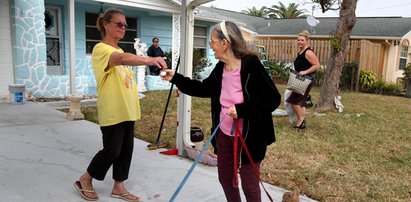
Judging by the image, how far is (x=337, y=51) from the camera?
873 centimetres

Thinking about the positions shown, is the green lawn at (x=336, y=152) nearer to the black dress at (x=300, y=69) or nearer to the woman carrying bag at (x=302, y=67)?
the woman carrying bag at (x=302, y=67)

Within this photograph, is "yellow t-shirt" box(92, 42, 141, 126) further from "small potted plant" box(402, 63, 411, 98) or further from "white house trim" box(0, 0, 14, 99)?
"small potted plant" box(402, 63, 411, 98)

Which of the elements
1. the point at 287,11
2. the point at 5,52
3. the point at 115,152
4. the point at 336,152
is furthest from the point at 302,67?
the point at 287,11

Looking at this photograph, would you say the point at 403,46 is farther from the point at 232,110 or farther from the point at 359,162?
the point at 232,110

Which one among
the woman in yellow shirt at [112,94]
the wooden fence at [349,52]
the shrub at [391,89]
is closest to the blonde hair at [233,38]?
the woman in yellow shirt at [112,94]

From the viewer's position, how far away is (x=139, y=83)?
37.1ft

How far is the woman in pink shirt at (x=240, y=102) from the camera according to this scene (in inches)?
95.8

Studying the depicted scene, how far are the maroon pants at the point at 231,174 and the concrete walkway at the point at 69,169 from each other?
70 centimetres

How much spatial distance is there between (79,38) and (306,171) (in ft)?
26.5

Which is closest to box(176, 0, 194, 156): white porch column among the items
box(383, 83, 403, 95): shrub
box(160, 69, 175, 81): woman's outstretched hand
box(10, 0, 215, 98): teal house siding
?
box(160, 69, 175, 81): woman's outstretched hand

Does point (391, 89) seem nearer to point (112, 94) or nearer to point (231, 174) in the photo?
point (231, 174)

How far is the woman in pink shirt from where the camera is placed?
2.43 metres

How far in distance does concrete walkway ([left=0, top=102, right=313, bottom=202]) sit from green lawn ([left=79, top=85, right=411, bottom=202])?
53 cm

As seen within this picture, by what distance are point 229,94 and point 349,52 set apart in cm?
1428
